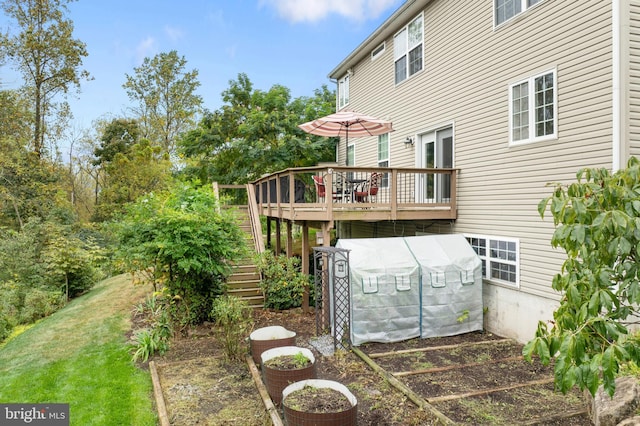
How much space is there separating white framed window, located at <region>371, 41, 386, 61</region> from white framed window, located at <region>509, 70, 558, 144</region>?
5.63 m

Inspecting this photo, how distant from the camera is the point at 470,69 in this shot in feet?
29.8

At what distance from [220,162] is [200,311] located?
1076 centimetres

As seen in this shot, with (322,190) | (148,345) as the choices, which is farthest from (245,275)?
(148,345)

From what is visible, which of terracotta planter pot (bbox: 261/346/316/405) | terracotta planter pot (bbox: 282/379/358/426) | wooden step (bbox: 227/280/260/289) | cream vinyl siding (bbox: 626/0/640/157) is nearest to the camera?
terracotta planter pot (bbox: 282/379/358/426)

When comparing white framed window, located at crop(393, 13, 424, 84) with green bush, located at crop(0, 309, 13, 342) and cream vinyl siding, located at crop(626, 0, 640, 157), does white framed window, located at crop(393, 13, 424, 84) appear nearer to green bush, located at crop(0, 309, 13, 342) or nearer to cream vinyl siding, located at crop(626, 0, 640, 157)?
cream vinyl siding, located at crop(626, 0, 640, 157)

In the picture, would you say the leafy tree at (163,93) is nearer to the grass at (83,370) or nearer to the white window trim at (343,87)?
the white window trim at (343,87)

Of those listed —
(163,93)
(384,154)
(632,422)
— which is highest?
(163,93)

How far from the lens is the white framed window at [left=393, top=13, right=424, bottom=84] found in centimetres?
1089

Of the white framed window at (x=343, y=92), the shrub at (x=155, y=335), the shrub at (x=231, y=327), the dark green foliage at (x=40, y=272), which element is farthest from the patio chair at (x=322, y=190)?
the dark green foliage at (x=40, y=272)

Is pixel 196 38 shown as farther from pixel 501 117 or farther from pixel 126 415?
pixel 126 415

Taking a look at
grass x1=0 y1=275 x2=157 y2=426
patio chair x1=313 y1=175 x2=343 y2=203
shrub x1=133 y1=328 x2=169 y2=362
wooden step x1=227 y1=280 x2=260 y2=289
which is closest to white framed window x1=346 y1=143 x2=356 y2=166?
patio chair x1=313 y1=175 x2=343 y2=203

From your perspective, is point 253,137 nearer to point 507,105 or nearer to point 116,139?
point 507,105

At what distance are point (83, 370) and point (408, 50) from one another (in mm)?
10642

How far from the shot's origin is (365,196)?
10.3 m
